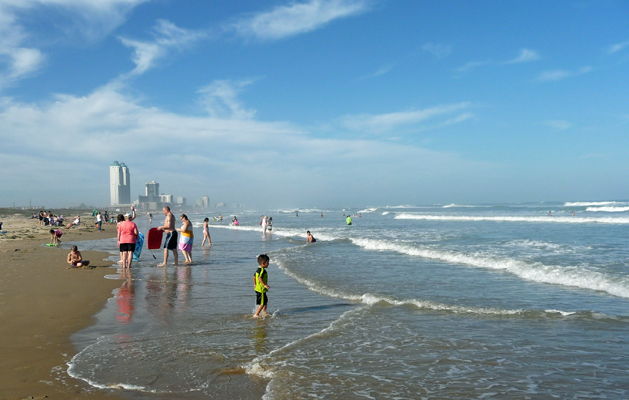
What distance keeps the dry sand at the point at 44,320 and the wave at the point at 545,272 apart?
33.8 ft

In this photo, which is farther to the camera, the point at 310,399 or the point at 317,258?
the point at 317,258

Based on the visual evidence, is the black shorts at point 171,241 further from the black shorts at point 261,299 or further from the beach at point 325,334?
the black shorts at point 261,299

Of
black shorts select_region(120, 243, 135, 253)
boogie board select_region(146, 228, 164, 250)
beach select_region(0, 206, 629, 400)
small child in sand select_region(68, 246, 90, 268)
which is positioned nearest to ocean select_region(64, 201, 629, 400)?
beach select_region(0, 206, 629, 400)

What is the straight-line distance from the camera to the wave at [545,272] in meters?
9.82

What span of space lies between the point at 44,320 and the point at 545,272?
38.6 feet

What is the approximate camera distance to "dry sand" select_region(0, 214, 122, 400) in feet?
14.2

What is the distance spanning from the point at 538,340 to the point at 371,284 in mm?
5064

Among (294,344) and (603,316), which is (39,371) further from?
(603,316)

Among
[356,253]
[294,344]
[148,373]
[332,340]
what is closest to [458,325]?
[332,340]

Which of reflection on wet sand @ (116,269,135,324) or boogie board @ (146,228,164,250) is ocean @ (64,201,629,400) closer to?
reflection on wet sand @ (116,269,135,324)

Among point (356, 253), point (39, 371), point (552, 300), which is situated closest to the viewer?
point (39, 371)

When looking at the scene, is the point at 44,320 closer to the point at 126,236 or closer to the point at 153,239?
the point at 126,236

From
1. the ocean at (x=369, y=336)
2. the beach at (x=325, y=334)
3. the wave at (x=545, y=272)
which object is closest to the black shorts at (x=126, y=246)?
the beach at (x=325, y=334)

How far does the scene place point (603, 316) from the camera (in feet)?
24.1
